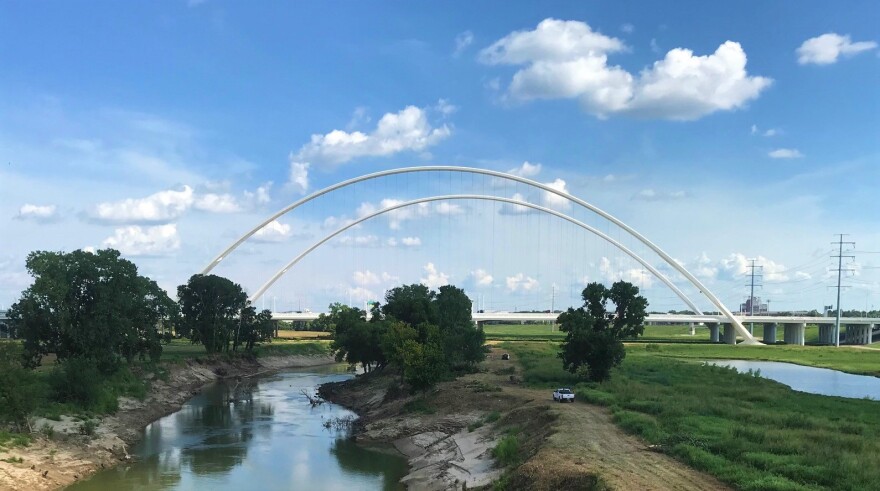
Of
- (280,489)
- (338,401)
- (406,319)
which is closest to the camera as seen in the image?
(280,489)

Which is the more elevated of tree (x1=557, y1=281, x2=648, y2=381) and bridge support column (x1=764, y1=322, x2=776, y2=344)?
tree (x1=557, y1=281, x2=648, y2=381)

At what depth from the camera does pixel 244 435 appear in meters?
49.7

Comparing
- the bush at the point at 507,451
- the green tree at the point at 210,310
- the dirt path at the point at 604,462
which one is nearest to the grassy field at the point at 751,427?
the dirt path at the point at 604,462

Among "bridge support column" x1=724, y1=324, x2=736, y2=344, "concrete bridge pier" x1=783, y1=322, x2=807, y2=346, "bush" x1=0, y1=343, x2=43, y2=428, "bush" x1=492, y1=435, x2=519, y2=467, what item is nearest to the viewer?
"bush" x1=492, y1=435, x2=519, y2=467

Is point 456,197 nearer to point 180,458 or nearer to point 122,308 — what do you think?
point 122,308

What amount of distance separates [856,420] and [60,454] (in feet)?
155

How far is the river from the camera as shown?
36062 millimetres

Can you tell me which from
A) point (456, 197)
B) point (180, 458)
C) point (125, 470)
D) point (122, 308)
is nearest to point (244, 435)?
point (180, 458)

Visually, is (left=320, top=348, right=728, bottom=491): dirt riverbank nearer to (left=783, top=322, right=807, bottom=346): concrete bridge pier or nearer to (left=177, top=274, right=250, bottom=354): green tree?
(left=177, top=274, right=250, bottom=354): green tree

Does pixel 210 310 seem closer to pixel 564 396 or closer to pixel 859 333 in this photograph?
pixel 564 396

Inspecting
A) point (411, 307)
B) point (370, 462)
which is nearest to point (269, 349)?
point (411, 307)

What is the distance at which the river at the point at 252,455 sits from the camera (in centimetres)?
3606

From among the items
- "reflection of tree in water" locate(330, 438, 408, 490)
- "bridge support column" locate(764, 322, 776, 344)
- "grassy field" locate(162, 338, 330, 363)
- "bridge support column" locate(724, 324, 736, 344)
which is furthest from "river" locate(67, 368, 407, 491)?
"bridge support column" locate(764, 322, 776, 344)

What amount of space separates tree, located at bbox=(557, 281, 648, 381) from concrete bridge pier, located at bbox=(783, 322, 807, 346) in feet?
400
